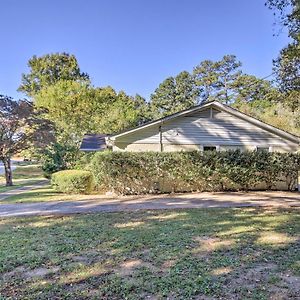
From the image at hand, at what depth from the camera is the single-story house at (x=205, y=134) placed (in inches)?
576

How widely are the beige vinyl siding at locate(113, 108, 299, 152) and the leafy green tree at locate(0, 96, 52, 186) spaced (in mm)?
4803

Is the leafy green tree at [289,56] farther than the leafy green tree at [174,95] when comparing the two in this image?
No

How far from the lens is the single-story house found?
14625mm

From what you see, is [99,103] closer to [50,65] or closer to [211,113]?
[211,113]

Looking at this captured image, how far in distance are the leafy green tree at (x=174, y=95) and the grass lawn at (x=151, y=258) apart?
4030 centimetres

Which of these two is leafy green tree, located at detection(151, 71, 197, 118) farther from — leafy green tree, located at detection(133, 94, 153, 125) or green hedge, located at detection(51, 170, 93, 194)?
green hedge, located at detection(51, 170, 93, 194)

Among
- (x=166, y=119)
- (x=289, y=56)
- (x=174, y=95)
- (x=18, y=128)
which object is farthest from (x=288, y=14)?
(x=174, y=95)

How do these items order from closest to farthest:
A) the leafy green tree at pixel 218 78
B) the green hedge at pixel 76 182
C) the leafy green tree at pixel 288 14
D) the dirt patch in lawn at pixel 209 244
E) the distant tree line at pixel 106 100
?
the dirt patch in lawn at pixel 209 244, the leafy green tree at pixel 288 14, the distant tree line at pixel 106 100, the green hedge at pixel 76 182, the leafy green tree at pixel 218 78

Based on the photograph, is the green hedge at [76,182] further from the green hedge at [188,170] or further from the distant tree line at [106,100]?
the distant tree line at [106,100]

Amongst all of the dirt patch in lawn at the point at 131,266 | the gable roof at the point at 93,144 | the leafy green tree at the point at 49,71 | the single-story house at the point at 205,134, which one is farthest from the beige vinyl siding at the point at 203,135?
the leafy green tree at the point at 49,71

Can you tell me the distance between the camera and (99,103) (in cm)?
2820

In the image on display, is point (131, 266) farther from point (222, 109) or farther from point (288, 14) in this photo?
point (222, 109)

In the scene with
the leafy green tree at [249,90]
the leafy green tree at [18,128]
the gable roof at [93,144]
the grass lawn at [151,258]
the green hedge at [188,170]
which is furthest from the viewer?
the leafy green tree at [249,90]

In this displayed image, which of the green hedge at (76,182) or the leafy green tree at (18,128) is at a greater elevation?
the leafy green tree at (18,128)
